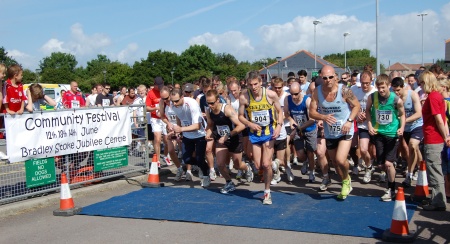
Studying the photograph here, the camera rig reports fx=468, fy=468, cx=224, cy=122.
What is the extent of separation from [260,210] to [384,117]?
2567 millimetres

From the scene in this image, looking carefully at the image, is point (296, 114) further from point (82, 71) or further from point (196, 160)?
point (82, 71)

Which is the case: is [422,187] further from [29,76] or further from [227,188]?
[29,76]

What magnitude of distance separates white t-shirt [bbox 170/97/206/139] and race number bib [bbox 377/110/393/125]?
3.37 m

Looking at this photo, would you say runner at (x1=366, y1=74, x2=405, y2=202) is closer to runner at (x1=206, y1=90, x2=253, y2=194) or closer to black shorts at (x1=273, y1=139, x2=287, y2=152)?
black shorts at (x1=273, y1=139, x2=287, y2=152)

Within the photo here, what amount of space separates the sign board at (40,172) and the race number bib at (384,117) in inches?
228

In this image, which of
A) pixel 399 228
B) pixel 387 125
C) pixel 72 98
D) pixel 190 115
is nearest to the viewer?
pixel 399 228

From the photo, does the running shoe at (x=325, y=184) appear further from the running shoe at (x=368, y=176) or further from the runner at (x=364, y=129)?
the running shoe at (x=368, y=176)

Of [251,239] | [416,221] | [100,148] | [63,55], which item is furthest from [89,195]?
[63,55]

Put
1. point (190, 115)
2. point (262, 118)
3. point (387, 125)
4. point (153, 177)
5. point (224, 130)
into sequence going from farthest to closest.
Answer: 1. point (153, 177)
2. point (190, 115)
3. point (224, 130)
4. point (262, 118)
5. point (387, 125)

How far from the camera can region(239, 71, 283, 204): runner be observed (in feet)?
25.4

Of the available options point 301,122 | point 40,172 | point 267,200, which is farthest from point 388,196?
point 40,172

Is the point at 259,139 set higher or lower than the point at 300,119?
lower

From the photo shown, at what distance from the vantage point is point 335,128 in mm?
7578

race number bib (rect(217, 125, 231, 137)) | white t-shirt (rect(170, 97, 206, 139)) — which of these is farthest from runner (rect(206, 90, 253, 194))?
white t-shirt (rect(170, 97, 206, 139))
